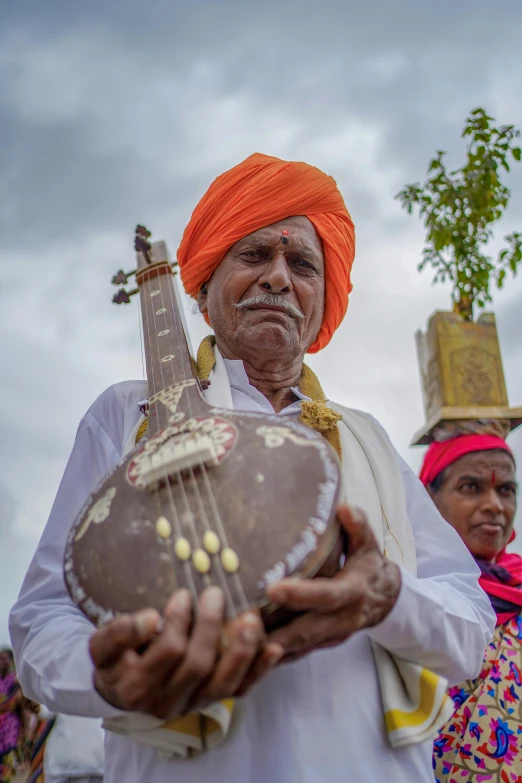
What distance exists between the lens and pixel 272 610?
3.37ft

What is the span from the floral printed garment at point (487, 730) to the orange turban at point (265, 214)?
1650 millimetres

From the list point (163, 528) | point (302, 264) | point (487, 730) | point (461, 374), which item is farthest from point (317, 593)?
point (461, 374)

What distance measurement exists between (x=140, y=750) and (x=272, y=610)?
0.63m

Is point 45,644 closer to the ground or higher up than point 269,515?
closer to the ground

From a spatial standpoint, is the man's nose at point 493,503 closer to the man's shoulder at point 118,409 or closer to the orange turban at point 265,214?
the orange turban at point 265,214

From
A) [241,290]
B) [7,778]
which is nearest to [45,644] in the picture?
[241,290]

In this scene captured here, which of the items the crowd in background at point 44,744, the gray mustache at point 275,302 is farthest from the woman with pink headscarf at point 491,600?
the gray mustache at point 275,302

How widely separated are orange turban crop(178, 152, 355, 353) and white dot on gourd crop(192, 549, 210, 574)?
141cm

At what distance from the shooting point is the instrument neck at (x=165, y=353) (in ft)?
5.02

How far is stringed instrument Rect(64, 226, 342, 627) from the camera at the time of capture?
3.44 ft

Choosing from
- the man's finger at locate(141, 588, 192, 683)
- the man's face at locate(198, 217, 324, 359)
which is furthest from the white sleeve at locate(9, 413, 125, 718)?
the man's face at locate(198, 217, 324, 359)

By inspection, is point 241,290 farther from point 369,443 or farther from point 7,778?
point 7,778

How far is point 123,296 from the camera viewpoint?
222cm

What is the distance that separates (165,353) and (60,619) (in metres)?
0.71
